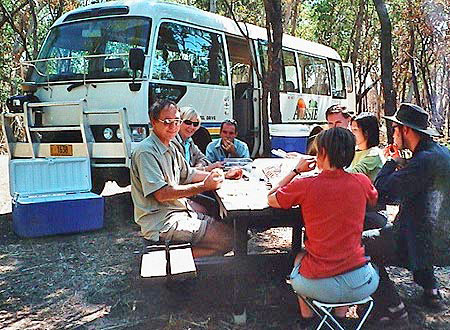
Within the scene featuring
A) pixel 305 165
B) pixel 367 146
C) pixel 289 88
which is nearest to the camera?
pixel 305 165

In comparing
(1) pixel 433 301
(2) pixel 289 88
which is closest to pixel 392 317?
(1) pixel 433 301

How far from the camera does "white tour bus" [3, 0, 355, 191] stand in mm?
5523

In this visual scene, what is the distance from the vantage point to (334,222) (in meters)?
2.54

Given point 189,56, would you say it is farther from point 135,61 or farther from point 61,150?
point 61,150

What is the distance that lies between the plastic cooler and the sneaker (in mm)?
4155

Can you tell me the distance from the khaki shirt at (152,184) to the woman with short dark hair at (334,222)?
2.98 feet

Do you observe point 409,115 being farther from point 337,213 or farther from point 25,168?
point 25,168

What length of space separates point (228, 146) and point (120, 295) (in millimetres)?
2068

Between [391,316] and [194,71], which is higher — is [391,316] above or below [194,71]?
below

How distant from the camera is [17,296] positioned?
147 inches

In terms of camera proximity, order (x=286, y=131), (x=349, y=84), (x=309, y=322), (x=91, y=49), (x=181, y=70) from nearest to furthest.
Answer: (x=309, y=322) → (x=91, y=49) → (x=181, y=70) → (x=286, y=131) → (x=349, y=84)

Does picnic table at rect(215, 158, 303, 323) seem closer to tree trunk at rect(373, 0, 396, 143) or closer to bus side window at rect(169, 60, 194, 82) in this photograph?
bus side window at rect(169, 60, 194, 82)

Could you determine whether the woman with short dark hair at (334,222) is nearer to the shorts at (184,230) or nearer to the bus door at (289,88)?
the shorts at (184,230)

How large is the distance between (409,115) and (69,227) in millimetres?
3651
